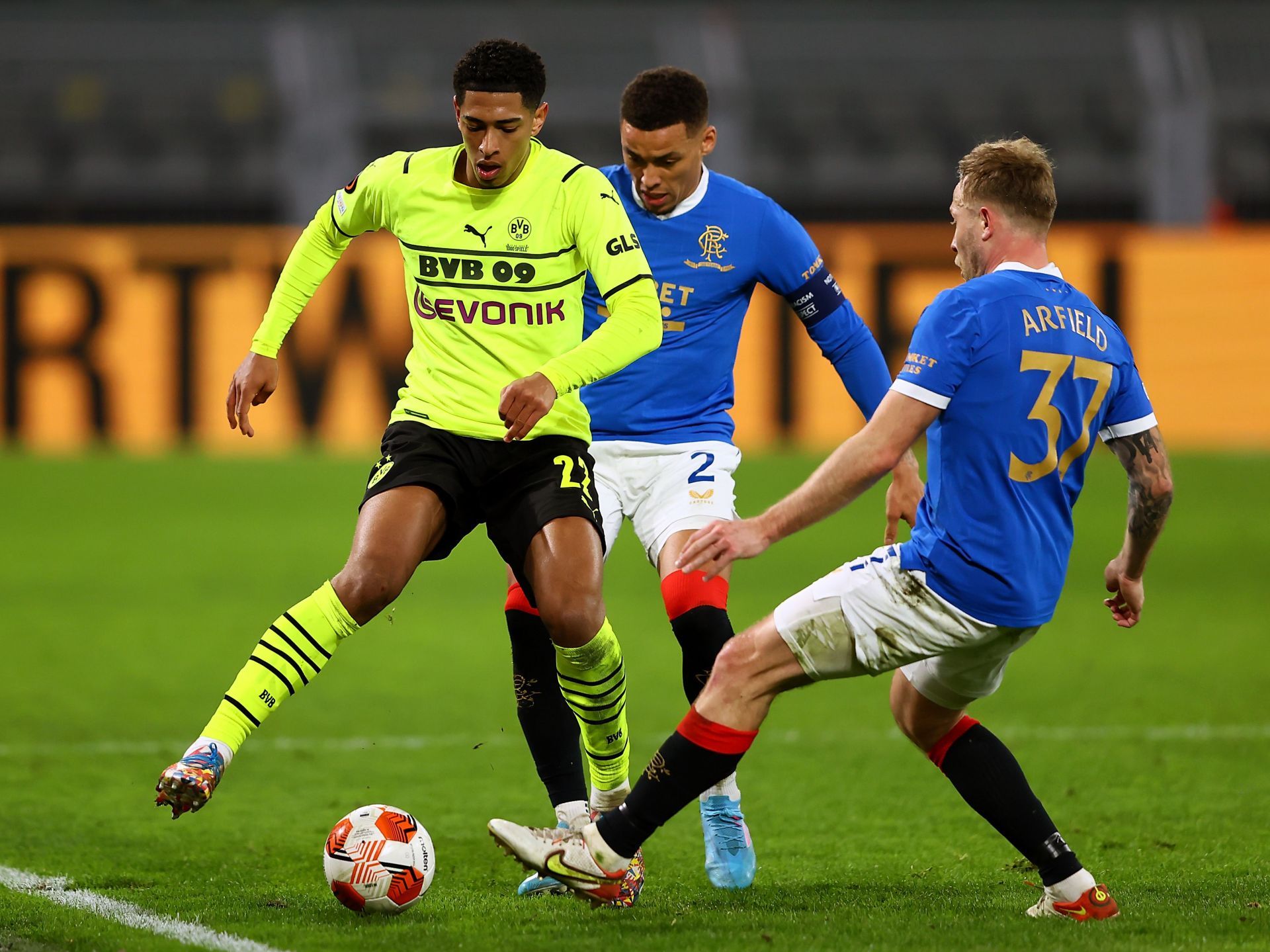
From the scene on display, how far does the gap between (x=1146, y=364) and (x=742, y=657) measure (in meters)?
12.8

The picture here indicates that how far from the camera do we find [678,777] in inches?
154

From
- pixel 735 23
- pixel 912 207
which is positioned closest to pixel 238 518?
pixel 912 207

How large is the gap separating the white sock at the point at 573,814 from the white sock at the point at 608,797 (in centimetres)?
8

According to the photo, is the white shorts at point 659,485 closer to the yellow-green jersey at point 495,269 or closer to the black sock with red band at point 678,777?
the yellow-green jersey at point 495,269

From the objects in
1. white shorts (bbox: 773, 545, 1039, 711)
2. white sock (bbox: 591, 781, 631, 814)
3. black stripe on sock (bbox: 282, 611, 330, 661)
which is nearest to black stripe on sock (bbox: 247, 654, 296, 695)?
black stripe on sock (bbox: 282, 611, 330, 661)

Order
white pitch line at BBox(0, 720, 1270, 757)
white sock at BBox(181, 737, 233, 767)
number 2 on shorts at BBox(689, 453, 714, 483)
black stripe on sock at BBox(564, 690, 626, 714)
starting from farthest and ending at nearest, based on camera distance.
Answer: white pitch line at BBox(0, 720, 1270, 757), number 2 on shorts at BBox(689, 453, 714, 483), black stripe on sock at BBox(564, 690, 626, 714), white sock at BBox(181, 737, 233, 767)

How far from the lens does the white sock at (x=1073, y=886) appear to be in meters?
4.03

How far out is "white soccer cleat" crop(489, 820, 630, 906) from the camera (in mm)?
3918

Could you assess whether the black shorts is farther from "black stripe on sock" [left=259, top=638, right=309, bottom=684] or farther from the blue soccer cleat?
the blue soccer cleat

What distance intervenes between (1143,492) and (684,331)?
5.64 feet

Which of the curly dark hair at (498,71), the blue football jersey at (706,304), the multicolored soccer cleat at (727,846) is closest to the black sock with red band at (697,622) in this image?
the multicolored soccer cleat at (727,846)

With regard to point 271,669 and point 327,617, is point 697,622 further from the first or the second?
point 271,669

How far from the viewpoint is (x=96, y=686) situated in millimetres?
7984

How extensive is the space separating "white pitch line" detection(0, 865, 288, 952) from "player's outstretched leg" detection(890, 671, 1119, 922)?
175 cm
